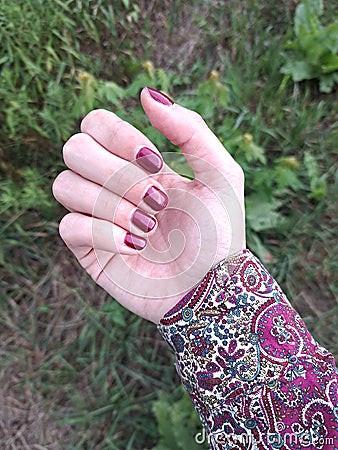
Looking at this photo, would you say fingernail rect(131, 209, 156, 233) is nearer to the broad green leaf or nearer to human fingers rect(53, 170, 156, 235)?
human fingers rect(53, 170, 156, 235)

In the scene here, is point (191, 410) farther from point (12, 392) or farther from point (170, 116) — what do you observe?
point (170, 116)

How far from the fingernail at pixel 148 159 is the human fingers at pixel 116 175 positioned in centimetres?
2

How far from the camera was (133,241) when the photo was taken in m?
1.17

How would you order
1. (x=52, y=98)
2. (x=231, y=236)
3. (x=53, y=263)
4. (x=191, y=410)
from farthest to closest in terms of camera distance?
1. (x=53, y=263)
2. (x=52, y=98)
3. (x=191, y=410)
4. (x=231, y=236)

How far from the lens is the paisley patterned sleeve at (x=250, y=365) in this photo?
1.17 metres

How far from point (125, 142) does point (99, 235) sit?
232 millimetres

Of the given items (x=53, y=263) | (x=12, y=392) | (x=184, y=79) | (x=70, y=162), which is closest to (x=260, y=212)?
(x=184, y=79)

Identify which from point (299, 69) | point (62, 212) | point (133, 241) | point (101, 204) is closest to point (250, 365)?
point (133, 241)

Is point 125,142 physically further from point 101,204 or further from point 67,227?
point 67,227

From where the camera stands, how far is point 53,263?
206cm

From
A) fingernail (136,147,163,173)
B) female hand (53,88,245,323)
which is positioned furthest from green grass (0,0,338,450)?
fingernail (136,147,163,173)

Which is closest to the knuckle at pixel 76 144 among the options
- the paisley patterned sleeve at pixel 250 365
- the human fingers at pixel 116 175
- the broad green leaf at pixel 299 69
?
the human fingers at pixel 116 175

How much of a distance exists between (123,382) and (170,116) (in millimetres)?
1219

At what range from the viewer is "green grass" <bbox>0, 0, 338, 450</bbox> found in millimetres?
1933
